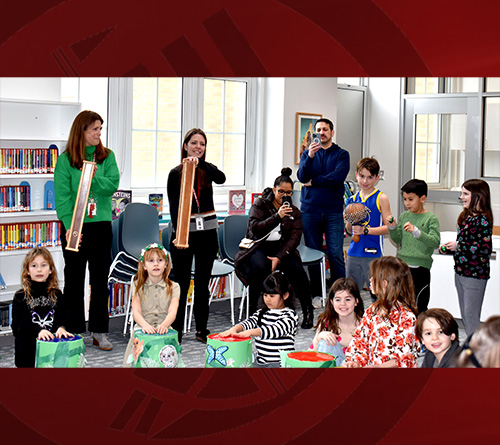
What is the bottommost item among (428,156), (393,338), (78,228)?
(393,338)

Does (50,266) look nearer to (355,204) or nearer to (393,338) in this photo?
(393,338)

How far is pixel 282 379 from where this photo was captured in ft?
5.88

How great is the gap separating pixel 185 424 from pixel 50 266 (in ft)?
5.78

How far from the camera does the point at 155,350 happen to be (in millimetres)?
2945

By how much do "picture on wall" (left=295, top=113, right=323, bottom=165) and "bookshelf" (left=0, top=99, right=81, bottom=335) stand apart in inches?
88.4

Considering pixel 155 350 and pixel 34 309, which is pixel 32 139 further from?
pixel 155 350

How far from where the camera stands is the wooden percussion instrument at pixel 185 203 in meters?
3.76

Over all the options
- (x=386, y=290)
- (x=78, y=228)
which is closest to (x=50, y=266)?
(x=78, y=228)

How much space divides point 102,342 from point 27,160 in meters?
1.22

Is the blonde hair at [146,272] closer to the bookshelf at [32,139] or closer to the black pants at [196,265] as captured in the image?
the black pants at [196,265]

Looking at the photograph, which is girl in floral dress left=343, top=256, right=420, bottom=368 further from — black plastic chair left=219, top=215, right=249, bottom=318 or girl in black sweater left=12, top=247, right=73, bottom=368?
black plastic chair left=219, top=215, right=249, bottom=318

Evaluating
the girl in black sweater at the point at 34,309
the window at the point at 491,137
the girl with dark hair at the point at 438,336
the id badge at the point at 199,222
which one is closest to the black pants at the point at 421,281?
the id badge at the point at 199,222

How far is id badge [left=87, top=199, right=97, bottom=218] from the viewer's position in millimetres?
4172
